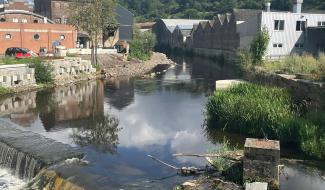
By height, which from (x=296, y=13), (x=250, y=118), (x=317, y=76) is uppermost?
(x=296, y=13)

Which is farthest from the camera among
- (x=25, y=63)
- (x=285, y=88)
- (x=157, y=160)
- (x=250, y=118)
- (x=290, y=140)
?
(x=25, y=63)

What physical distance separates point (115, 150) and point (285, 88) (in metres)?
10.8

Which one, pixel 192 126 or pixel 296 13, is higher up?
pixel 296 13

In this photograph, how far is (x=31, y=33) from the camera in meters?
59.6

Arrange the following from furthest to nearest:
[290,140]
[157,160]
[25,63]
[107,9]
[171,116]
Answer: [107,9]
[25,63]
[171,116]
[290,140]
[157,160]

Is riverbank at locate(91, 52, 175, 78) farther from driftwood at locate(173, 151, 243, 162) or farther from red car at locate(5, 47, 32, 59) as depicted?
driftwood at locate(173, 151, 243, 162)

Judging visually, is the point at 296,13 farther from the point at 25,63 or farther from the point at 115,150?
the point at 115,150

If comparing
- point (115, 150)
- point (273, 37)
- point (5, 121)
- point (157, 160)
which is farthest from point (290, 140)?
point (273, 37)

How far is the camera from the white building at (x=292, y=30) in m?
58.3

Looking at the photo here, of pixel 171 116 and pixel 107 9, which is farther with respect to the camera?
pixel 107 9

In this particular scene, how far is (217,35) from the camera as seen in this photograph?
85188 millimetres

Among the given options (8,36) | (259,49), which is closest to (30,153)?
(259,49)

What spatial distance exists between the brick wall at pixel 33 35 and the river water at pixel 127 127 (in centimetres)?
1802

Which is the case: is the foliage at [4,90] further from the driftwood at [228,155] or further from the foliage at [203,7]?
the foliage at [203,7]
